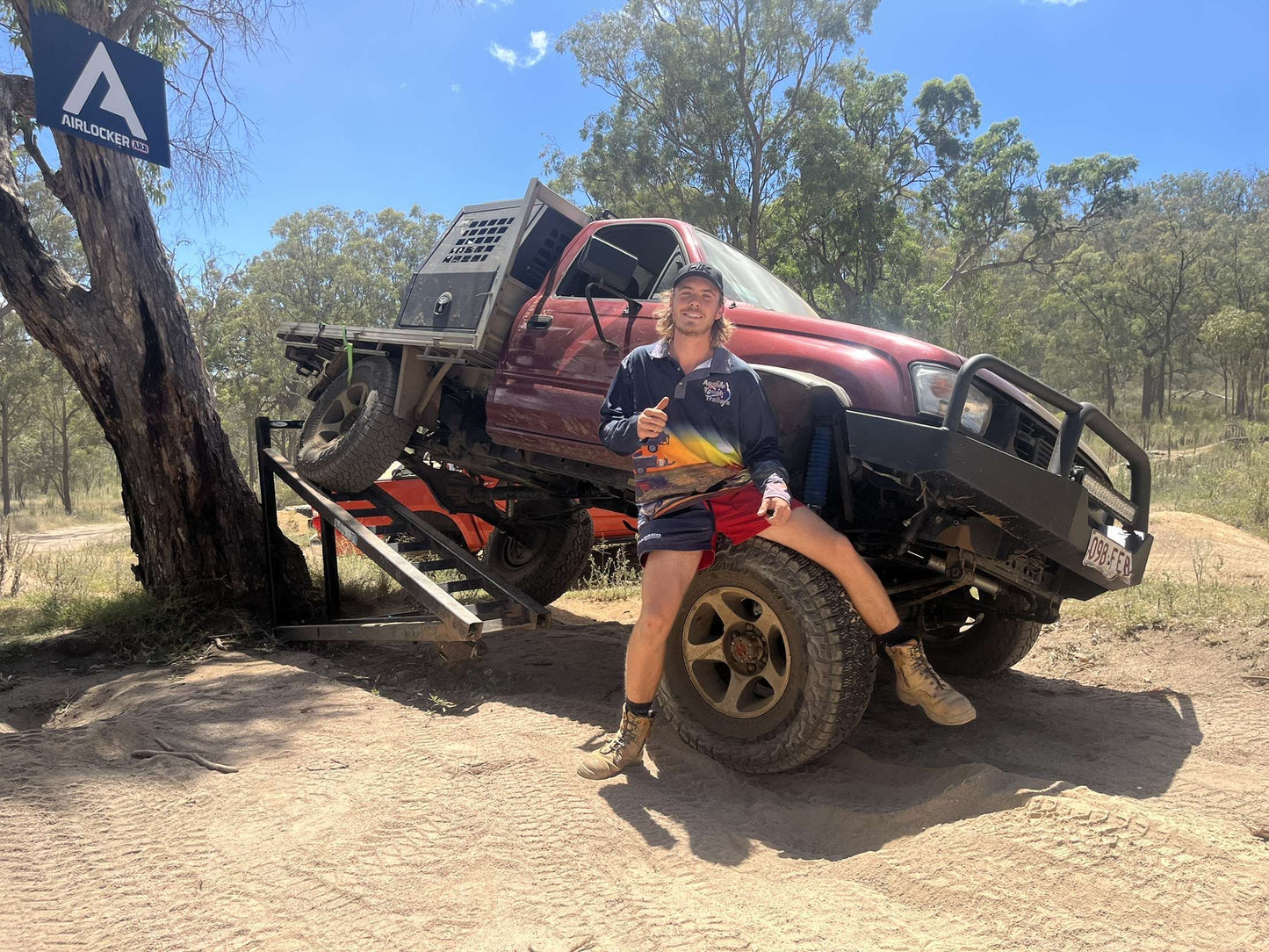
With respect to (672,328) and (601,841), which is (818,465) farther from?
(601,841)

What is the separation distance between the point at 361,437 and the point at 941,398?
11.2 feet

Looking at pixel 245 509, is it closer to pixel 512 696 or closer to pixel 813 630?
pixel 512 696

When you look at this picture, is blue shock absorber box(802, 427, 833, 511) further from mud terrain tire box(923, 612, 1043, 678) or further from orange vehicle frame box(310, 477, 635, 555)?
orange vehicle frame box(310, 477, 635, 555)

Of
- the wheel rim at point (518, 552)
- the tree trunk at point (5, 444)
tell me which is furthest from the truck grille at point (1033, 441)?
the tree trunk at point (5, 444)

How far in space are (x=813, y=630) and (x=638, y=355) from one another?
1.16 metres

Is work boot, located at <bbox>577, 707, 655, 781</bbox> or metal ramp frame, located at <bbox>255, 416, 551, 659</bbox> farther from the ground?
metal ramp frame, located at <bbox>255, 416, 551, 659</bbox>

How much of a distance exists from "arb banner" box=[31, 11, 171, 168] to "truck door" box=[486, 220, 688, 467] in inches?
93.0

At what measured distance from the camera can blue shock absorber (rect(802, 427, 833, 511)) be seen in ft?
10.1

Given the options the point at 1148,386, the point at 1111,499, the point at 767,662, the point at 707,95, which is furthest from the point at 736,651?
the point at 1148,386

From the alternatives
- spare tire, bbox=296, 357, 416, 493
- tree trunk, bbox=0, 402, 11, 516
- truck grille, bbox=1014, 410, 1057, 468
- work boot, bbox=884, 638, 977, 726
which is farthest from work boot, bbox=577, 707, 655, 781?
tree trunk, bbox=0, 402, 11, 516

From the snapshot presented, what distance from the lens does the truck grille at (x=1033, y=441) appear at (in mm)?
3277

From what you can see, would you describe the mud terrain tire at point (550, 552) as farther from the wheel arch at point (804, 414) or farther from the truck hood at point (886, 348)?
the wheel arch at point (804, 414)

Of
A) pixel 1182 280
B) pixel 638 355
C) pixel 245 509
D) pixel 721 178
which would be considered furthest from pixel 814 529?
pixel 1182 280

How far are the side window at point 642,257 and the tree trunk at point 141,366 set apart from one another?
3.12 m
